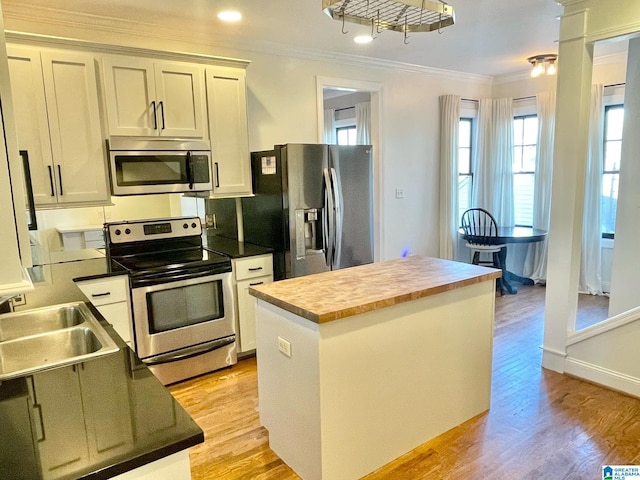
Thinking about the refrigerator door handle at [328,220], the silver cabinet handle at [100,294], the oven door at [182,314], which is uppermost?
the refrigerator door handle at [328,220]

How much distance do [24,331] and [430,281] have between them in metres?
1.91

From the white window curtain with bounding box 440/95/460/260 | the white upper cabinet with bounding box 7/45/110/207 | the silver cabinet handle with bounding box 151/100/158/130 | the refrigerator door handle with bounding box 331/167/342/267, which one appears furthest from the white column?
the white upper cabinet with bounding box 7/45/110/207

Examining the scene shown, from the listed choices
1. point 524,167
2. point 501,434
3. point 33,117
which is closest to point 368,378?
point 501,434

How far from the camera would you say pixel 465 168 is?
580cm

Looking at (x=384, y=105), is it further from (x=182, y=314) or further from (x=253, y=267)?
(x=182, y=314)

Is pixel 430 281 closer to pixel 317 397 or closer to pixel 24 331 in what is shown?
pixel 317 397

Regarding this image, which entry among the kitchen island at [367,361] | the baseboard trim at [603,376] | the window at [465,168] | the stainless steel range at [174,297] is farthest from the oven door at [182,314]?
the window at [465,168]

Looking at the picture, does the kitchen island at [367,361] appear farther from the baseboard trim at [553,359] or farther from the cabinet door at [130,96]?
the cabinet door at [130,96]

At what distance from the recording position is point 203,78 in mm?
3254

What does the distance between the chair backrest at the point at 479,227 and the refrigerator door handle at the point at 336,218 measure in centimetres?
206

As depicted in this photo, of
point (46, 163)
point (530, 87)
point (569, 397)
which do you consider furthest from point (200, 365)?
point (530, 87)

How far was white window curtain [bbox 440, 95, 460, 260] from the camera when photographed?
17.1 feet

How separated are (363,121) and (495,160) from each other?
175cm

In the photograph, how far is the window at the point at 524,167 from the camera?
548 centimetres
